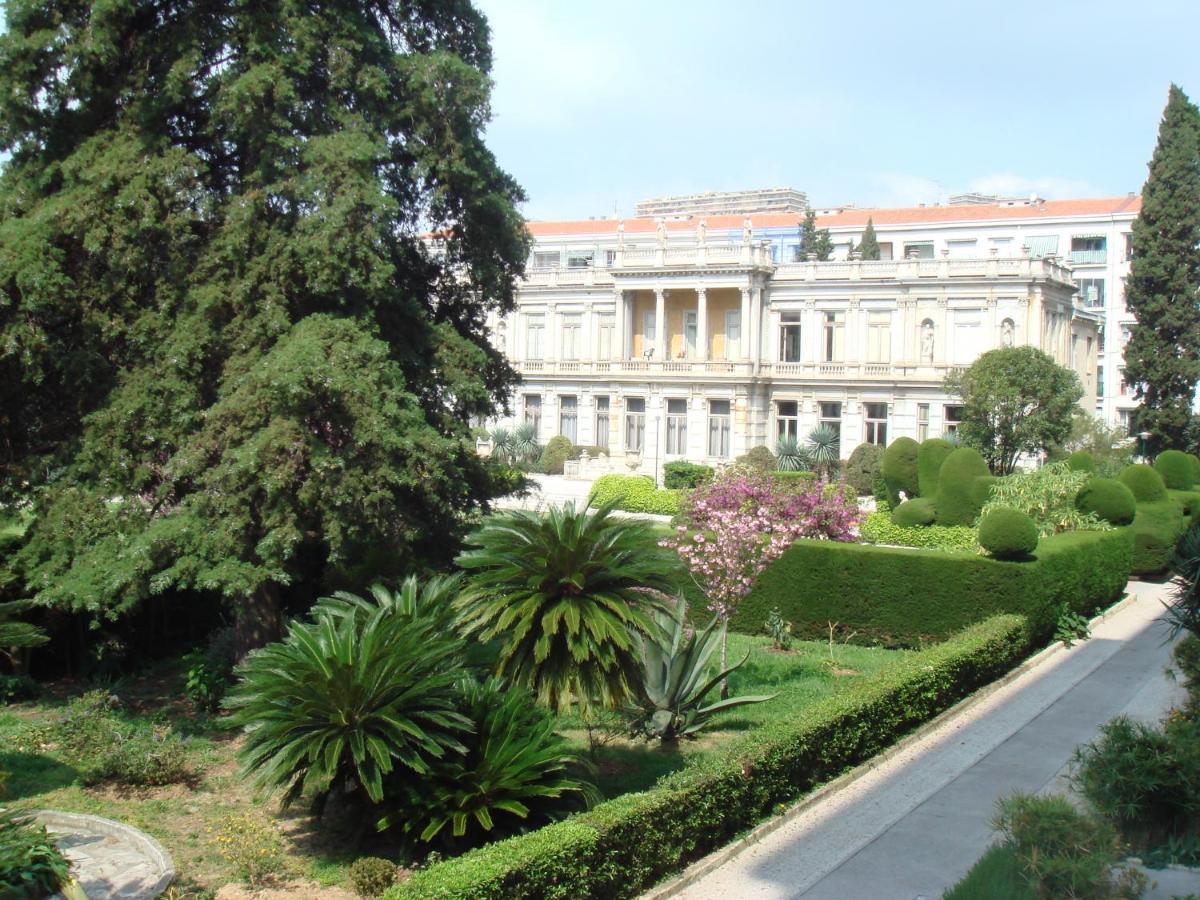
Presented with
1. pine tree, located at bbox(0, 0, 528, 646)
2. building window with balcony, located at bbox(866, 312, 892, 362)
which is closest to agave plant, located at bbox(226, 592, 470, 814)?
pine tree, located at bbox(0, 0, 528, 646)

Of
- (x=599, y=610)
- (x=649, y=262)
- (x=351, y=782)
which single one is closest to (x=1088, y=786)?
(x=599, y=610)

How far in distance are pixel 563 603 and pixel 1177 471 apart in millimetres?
27574

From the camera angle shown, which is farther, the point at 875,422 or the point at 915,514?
the point at 875,422

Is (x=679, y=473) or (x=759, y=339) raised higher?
(x=759, y=339)

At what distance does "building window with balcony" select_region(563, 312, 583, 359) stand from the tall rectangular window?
229 centimetres

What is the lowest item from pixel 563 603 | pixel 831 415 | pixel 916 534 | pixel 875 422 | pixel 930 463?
pixel 563 603

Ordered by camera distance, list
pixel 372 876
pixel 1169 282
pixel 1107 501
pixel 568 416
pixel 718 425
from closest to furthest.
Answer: pixel 372 876
pixel 1107 501
pixel 1169 282
pixel 718 425
pixel 568 416

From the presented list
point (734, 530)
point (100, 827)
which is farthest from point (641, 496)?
point (100, 827)

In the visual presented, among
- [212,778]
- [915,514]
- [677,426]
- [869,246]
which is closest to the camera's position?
[212,778]

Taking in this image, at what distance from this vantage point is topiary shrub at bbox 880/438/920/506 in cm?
3194

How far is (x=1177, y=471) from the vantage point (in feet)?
109

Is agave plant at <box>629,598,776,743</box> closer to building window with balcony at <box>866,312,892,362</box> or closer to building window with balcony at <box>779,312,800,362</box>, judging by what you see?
building window with balcony at <box>866,312,892,362</box>

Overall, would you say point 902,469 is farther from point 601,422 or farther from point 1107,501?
point 601,422

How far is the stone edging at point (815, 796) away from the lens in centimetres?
1014
